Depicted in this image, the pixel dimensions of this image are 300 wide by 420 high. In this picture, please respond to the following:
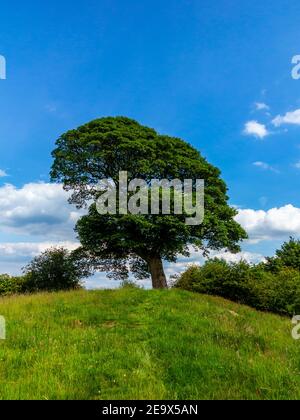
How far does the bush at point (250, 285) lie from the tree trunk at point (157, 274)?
5.56 ft

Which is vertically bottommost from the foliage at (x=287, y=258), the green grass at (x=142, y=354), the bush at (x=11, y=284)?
the green grass at (x=142, y=354)

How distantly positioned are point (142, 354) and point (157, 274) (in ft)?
56.1

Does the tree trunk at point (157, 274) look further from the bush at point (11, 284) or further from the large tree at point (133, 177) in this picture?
the bush at point (11, 284)

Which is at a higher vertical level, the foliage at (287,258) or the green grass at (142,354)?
the foliage at (287,258)

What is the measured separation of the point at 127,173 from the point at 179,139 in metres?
5.54

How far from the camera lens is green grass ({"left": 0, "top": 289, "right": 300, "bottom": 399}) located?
333 inches

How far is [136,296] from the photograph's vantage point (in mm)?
20500

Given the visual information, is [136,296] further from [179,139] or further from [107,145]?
[179,139]

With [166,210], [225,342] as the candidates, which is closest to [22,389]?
[225,342]

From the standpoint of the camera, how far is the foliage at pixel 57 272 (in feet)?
96.8

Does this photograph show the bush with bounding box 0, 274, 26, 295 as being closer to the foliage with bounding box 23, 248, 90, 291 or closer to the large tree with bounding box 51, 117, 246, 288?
the foliage with bounding box 23, 248, 90, 291

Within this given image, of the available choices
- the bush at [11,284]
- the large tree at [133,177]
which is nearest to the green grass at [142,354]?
the large tree at [133,177]

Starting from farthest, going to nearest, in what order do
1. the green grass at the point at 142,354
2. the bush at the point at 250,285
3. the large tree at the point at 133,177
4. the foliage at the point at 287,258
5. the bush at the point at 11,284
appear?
the foliage at the point at 287,258, the bush at the point at 11,284, the large tree at the point at 133,177, the bush at the point at 250,285, the green grass at the point at 142,354

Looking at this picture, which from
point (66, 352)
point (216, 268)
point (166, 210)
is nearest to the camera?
point (66, 352)
